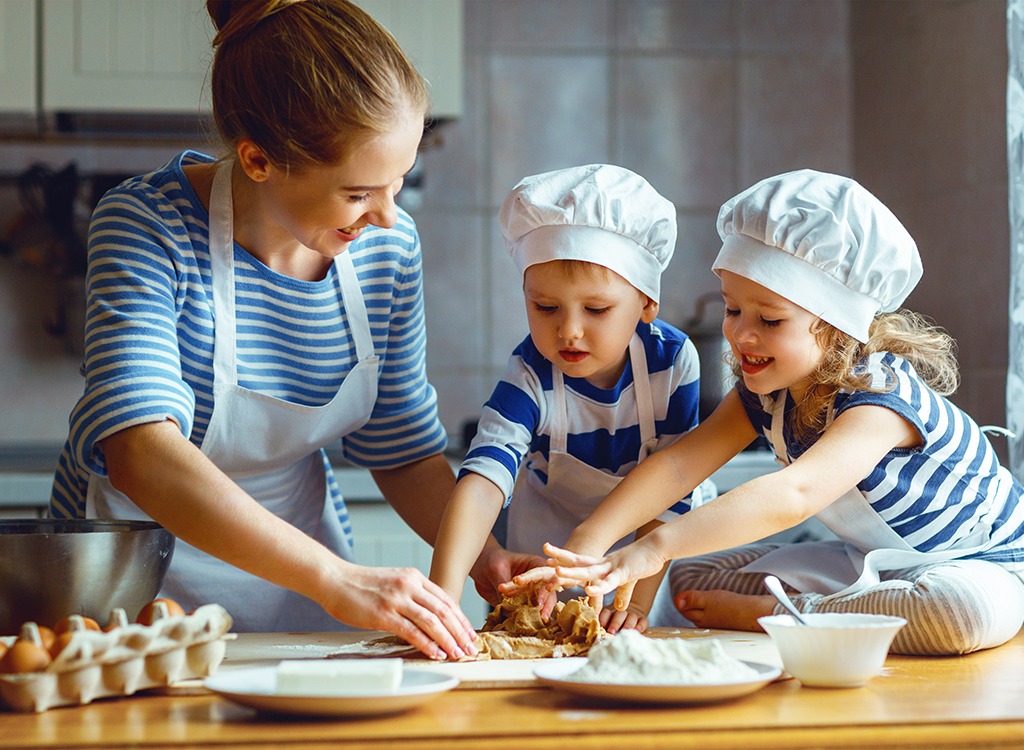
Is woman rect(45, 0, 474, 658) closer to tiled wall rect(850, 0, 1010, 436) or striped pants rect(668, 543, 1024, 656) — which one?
striped pants rect(668, 543, 1024, 656)

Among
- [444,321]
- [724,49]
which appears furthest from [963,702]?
[724,49]

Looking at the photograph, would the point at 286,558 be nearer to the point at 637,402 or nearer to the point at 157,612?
the point at 157,612

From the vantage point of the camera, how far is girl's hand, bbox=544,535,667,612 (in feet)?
3.34

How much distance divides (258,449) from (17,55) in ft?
4.40

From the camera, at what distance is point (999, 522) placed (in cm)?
119

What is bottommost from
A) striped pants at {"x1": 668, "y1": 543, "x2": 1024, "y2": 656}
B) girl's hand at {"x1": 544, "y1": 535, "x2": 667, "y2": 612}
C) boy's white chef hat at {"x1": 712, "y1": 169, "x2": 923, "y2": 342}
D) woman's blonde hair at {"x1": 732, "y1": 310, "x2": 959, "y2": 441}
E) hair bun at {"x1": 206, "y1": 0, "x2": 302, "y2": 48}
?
striped pants at {"x1": 668, "y1": 543, "x2": 1024, "y2": 656}

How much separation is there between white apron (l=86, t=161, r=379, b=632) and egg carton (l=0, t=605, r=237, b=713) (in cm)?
39

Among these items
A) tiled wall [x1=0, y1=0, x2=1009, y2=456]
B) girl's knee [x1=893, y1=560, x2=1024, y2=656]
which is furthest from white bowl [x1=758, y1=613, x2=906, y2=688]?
tiled wall [x1=0, y1=0, x2=1009, y2=456]

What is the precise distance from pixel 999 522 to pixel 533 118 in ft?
5.94

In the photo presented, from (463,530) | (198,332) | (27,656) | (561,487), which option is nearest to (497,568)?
(463,530)

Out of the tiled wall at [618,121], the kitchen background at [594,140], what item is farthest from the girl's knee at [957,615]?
the tiled wall at [618,121]

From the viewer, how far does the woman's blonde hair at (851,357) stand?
3.81 ft

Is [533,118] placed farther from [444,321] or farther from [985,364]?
[985,364]

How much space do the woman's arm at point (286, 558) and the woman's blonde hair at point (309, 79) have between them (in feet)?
1.02
